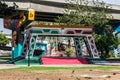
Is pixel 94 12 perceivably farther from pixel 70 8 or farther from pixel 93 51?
pixel 93 51

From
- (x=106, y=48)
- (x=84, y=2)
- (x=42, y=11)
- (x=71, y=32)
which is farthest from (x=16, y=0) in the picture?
(x=71, y=32)

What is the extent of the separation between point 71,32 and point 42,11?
979 inches

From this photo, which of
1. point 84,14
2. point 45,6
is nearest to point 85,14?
point 84,14

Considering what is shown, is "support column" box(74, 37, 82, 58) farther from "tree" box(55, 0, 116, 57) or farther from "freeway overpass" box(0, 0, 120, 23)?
"freeway overpass" box(0, 0, 120, 23)

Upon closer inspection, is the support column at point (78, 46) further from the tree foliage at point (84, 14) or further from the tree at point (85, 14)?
the tree foliage at point (84, 14)

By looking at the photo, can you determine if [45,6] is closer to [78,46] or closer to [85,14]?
[85,14]

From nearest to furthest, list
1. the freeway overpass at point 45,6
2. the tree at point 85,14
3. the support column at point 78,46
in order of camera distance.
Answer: the support column at point 78,46 → the freeway overpass at point 45,6 → the tree at point 85,14

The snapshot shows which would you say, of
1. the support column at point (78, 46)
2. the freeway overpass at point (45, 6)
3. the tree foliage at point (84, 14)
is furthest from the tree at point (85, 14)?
the support column at point (78, 46)

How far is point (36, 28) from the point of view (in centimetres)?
3856

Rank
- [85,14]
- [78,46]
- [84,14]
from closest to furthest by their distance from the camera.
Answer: [78,46], [84,14], [85,14]

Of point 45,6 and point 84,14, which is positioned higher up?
point 45,6

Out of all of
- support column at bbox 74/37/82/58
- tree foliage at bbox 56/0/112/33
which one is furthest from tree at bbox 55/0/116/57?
support column at bbox 74/37/82/58

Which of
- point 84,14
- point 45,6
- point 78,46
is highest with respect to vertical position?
point 45,6

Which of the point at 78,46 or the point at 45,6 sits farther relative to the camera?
the point at 45,6
